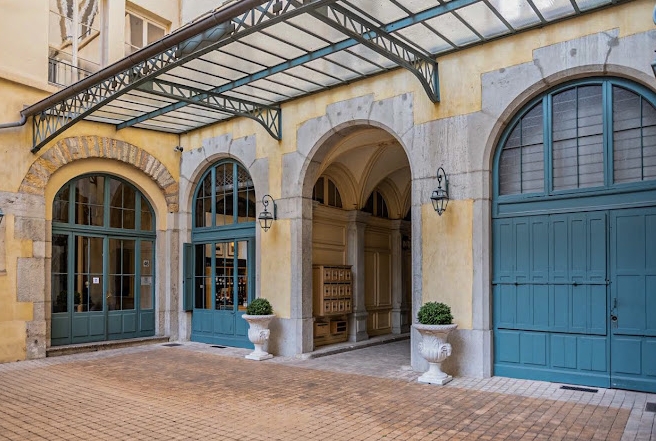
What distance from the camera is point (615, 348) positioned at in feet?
21.9

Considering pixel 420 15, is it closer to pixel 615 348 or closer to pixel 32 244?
pixel 615 348

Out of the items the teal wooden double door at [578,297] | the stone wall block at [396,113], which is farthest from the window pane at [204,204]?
the teal wooden double door at [578,297]

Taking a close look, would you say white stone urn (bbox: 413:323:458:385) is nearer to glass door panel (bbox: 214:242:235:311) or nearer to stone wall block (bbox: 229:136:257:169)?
glass door panel (bbox: 214:242:235:311)

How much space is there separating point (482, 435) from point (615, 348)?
8.70 feet

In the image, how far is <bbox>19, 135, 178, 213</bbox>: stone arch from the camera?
10000mm

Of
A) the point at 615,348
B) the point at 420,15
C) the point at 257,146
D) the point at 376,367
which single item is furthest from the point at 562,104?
the point at 257,146

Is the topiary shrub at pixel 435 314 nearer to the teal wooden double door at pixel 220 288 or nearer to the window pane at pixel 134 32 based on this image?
the teal wooden double door at pixel 220 288

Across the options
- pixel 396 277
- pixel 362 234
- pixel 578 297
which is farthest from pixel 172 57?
pixel 396 277

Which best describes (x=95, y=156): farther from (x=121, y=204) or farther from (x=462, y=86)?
(x=462, y=86)

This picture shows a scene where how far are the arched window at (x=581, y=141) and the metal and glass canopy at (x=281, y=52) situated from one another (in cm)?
111

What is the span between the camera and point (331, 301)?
10773 mm

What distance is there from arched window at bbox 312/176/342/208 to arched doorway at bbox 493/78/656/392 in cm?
443

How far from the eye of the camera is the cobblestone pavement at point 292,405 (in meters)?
5.30

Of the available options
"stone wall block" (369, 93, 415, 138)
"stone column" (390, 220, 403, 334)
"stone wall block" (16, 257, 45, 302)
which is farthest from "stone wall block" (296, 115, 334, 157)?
"stone wall block" (16, 257, 45, 302)
